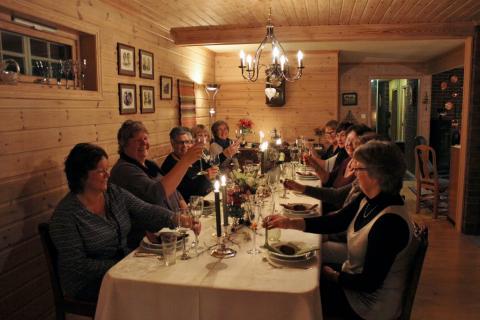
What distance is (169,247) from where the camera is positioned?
1.79 metres

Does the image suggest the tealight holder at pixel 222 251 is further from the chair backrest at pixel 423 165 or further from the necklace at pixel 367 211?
the chair backrest at pixel 423 165

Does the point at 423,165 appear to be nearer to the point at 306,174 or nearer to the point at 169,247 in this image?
the point at 306,174

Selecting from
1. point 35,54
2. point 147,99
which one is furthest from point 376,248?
point 147,99

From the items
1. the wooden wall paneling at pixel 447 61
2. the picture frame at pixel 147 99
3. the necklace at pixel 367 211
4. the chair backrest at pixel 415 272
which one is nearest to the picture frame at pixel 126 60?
the picture frame at pixel 147 99

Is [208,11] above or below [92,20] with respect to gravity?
above

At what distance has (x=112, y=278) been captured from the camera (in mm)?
1706

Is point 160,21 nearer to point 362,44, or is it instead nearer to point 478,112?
point 362,44

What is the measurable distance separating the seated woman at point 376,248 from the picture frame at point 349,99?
685cm

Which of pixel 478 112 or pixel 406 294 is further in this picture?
pixel 478 112

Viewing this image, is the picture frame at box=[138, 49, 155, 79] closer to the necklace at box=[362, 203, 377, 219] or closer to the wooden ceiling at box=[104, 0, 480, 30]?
the wooden ceiling at box=[104, 0, 480, 30]

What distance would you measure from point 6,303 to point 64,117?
4.27 feet

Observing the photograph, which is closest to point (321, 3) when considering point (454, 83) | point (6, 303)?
point (6, 303)

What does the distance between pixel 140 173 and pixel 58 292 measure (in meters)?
0.84

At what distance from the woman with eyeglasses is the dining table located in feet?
2.22
